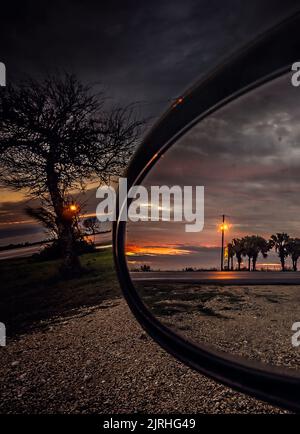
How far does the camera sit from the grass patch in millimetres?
6801

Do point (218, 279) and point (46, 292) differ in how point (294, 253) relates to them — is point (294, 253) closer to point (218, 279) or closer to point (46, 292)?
point (46, 292)

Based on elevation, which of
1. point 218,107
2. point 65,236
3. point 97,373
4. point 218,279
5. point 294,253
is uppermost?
point 218,107

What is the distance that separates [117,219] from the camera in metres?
1.12

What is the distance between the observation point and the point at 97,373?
10.3ft

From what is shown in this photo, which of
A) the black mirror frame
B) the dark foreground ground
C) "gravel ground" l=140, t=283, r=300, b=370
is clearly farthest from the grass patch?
the black mirror frame

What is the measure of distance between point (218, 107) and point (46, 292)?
10.2m

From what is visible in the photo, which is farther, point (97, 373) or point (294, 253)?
point (294, 253)

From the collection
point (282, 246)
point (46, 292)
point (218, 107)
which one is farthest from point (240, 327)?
point (46, 292)

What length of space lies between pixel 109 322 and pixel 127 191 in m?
4.53

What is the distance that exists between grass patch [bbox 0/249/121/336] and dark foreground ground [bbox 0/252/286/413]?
381 millimetres

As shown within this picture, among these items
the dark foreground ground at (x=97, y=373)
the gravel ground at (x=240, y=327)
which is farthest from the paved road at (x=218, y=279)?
the dark foreground ground at (x=97, y=373)
